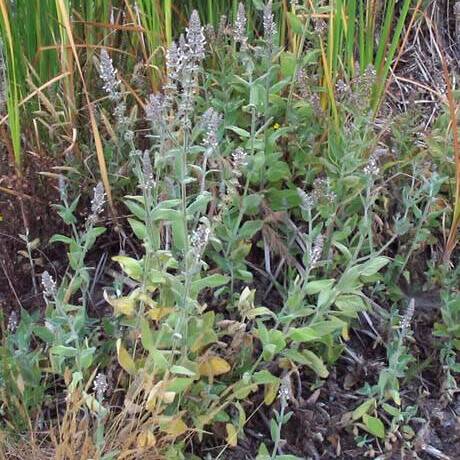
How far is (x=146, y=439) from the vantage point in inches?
55.3

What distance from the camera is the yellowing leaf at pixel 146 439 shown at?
1.38 m

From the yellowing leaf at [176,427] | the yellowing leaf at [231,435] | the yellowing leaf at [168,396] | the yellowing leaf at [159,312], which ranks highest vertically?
the yellowing leaf at [159,312]

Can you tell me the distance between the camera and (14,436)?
1556 mm

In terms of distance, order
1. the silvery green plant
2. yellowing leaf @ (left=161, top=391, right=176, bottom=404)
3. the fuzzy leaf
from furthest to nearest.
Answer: the fuzzy leaf, the silvery green plant, yellowing leaf @ (left=161, top=391, right=176, bottom=404)

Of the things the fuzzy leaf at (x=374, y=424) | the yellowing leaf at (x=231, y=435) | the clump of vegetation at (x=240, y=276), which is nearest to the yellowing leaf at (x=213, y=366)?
the clump of vegetation at (x=240, y=276)

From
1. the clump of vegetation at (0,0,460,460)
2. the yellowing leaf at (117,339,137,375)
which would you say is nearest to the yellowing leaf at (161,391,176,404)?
the clump of vegetation at (0,0,460,460)

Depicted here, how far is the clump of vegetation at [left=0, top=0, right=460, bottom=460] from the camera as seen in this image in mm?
1436

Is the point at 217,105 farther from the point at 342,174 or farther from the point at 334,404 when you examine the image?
the point at 334,404

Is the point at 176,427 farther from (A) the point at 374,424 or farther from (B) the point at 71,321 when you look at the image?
(A) the point at 374,424

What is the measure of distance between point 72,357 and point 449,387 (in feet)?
2.62

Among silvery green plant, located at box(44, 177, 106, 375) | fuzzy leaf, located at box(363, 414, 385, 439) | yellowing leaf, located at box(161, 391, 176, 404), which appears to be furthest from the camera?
fuzzy leaf, located at box(363, 414, 385, 439)

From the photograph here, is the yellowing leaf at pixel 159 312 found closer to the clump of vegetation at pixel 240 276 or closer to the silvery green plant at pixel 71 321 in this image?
the clump of vegetation at pixel 240 276

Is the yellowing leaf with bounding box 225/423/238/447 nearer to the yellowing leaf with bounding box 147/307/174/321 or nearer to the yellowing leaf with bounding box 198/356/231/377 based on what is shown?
the yellowing leaf with bounding box 198/356/231/377

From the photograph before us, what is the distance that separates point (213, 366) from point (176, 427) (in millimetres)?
132
